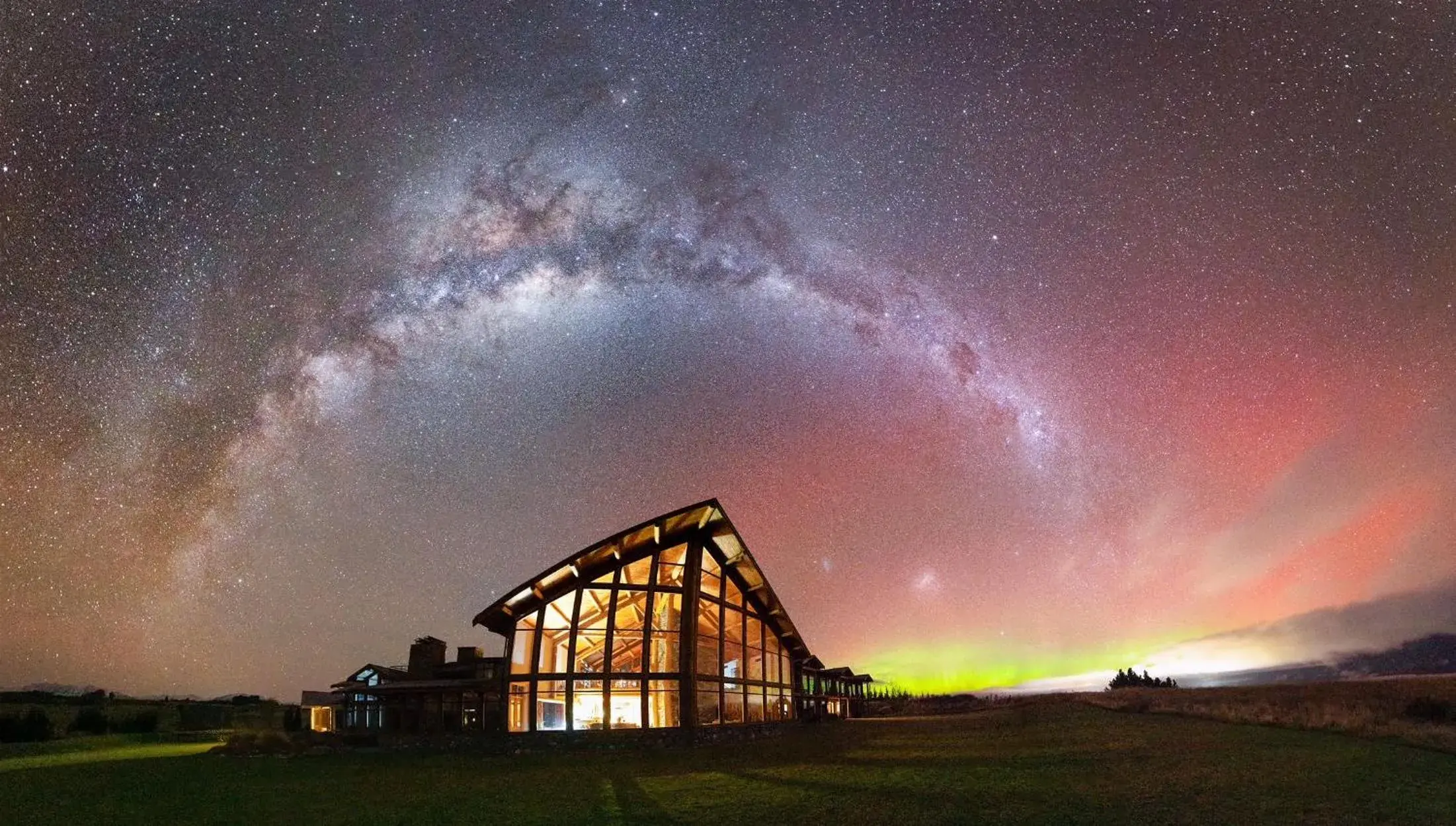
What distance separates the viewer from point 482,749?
27.3m

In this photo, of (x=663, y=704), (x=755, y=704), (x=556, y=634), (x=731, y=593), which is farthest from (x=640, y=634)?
(x=755, y=704)

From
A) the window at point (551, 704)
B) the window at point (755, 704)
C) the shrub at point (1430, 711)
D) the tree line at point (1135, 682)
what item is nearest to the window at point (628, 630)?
the window at point (551, 704)

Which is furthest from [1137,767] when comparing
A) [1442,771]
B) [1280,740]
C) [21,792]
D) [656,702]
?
[21,792]

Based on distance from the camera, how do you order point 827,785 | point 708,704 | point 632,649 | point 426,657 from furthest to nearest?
point 426,657
point 708,704
point 632,649
point 827,785

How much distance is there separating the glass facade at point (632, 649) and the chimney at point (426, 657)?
1709 cm

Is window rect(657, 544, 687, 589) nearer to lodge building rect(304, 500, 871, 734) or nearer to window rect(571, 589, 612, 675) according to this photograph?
lodge building rect(304, 500, 871, 734)

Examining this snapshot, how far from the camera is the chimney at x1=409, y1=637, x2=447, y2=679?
43.0 meters

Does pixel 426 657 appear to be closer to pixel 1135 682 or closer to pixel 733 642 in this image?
pixel 733 642

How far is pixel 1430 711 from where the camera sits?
3441 cm

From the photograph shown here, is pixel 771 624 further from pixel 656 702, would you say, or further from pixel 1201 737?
pixel 1201 737

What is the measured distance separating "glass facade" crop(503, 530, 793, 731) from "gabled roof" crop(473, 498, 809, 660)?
0.35 feet

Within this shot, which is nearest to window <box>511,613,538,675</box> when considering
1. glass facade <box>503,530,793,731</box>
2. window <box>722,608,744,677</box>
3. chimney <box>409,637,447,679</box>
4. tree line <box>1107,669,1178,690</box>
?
glass facade <box>503,530,793,731</box>

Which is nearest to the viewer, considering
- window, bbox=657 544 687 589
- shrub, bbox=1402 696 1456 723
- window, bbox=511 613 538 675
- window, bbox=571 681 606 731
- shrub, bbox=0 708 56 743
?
window, bbox=571 681 606 731

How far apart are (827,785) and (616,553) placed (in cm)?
1519
